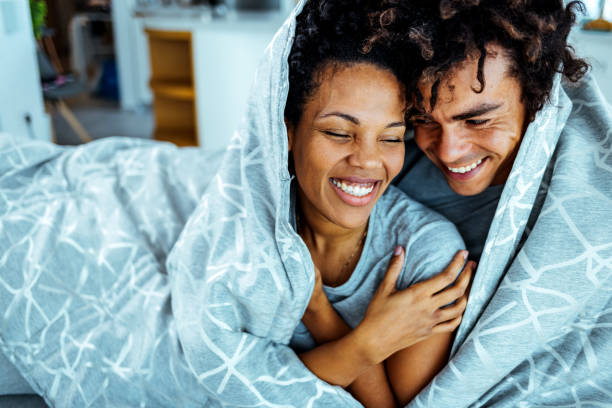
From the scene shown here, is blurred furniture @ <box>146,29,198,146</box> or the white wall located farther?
blurred furniture @ <box>146,29,198,146</box>

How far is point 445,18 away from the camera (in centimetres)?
93

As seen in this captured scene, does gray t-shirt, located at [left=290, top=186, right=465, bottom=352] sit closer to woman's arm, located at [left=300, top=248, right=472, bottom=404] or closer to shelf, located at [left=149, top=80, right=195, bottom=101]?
woman's arm, located at [left=300, top=248, right=472, bottom=404]

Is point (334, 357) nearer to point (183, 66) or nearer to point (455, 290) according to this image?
point (455, 290)

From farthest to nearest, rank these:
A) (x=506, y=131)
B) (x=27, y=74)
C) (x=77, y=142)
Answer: (x=77, y=142) < (x=27, y=74) < (x=506, y=131)

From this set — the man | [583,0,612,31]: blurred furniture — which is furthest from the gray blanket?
[583,0,612,31]: blurred furniture

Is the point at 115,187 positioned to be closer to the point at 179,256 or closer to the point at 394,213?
the point at 179,256

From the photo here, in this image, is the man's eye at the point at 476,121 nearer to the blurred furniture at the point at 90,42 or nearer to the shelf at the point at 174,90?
the shelf at the point at 174,90

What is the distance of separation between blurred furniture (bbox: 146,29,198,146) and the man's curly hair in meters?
2.47

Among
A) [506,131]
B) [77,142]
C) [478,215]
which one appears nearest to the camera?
[506,131]

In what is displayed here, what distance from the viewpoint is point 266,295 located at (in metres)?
1.05

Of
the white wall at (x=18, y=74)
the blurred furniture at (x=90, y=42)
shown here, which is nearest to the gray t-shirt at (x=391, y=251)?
the white wall at (x=18, y=74)

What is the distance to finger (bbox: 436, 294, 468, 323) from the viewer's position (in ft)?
3.36

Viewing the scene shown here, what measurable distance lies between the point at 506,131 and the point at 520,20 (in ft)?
0.67

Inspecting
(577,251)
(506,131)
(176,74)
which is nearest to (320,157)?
(506,131)
